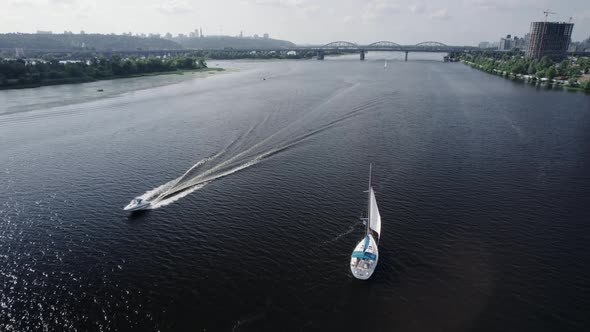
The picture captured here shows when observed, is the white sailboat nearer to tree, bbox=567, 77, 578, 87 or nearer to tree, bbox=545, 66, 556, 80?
tree, bbox=567, 77, 578, 87

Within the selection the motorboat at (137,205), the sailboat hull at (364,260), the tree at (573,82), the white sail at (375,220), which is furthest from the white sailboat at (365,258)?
the tree at (573,82)

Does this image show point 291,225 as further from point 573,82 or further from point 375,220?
point 573,82

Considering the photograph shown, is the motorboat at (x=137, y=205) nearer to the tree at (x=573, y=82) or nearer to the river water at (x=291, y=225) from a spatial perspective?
the river water at (x=291, y=225)

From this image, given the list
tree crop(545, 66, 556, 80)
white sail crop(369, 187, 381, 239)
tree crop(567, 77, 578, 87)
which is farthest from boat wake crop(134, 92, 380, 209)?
tree crop(545, 66, 556, 80)

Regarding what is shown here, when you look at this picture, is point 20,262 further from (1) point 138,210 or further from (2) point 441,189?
(2) point 441,189

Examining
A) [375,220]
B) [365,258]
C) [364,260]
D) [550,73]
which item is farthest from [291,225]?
[550,73]

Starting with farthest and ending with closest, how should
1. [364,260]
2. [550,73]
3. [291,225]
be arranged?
1. [550,73]
2. [291,225]
3. [364,260]
